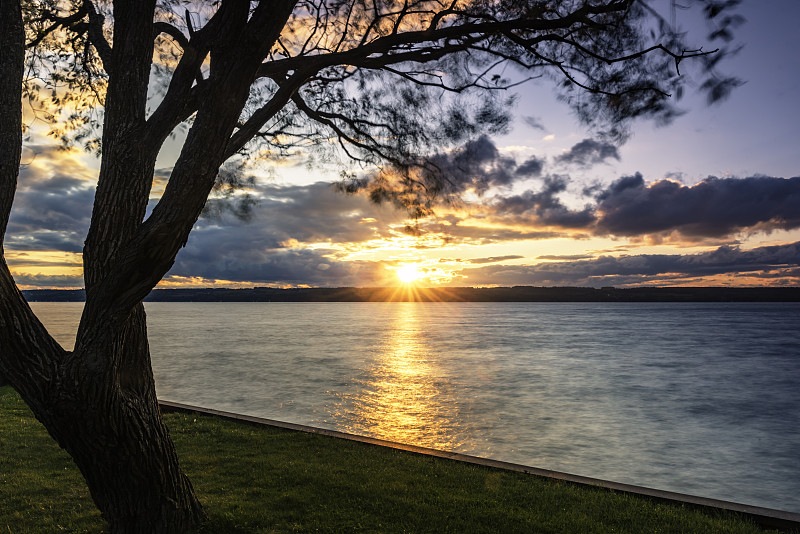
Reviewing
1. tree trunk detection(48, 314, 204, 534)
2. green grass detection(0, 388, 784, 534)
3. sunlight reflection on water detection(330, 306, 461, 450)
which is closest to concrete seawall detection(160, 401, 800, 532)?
green grass detection(0, 388, 784, 534)

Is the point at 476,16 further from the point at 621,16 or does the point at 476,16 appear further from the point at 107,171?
the point at 107,171

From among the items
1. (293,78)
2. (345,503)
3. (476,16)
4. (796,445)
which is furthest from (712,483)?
(293,78)

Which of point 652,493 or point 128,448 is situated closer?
point 128,448

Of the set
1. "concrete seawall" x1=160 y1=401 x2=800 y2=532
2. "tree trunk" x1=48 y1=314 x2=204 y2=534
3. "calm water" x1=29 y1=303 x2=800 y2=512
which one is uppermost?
"tree trunk" x1=48 y1=314 x2=204 y2=534

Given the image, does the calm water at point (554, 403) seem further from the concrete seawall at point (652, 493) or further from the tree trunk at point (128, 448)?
the tree trunk at point (128, 448)

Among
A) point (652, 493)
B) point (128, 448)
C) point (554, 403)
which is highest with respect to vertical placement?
point (128, 448)

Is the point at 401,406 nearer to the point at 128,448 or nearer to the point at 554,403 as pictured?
the point at 554,403

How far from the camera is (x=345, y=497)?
5.21 m

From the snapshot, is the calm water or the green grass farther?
the calm water

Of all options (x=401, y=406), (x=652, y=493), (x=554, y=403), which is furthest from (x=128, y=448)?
(x=554, y=403)

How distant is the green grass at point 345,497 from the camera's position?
4.64m

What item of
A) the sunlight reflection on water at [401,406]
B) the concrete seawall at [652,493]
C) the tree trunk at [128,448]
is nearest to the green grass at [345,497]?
the concrete seawall at [652,493]

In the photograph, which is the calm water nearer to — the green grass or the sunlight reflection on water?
the sunlight reflection on water

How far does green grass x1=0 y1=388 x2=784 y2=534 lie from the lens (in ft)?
15.2
